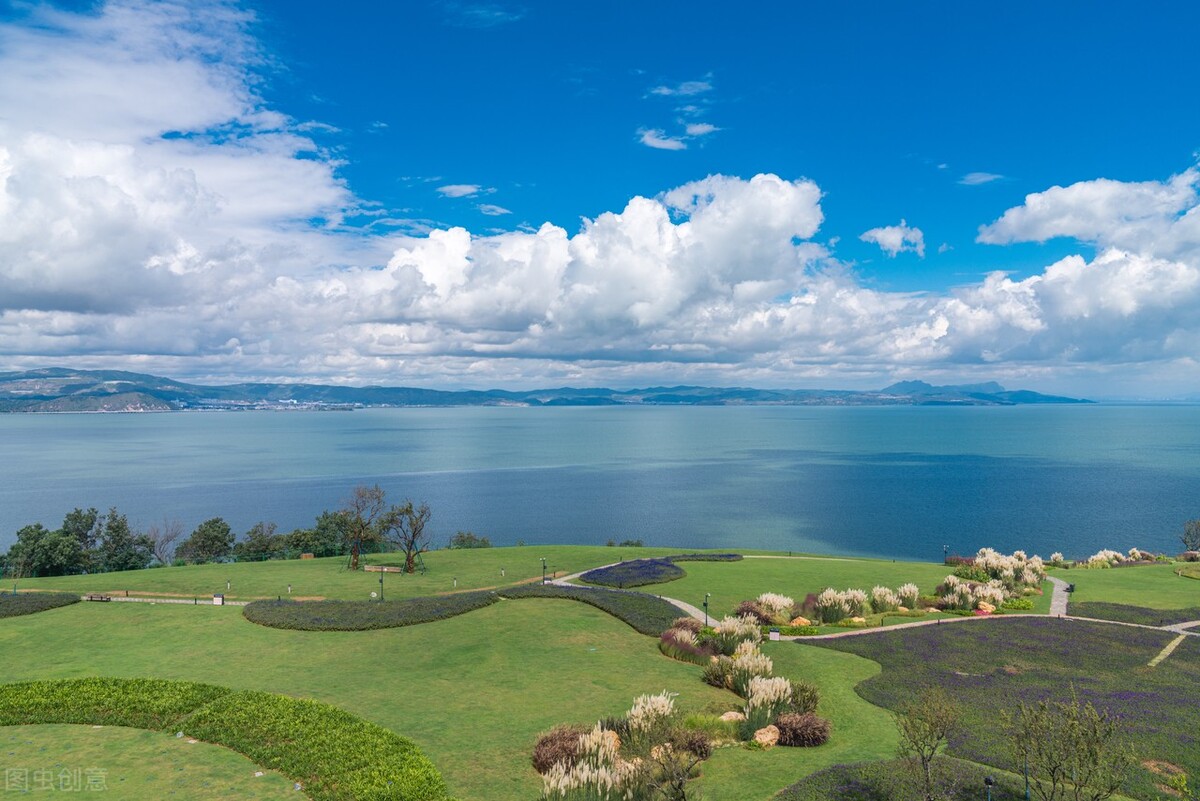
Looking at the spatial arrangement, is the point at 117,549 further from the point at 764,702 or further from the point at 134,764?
the point at 764,702

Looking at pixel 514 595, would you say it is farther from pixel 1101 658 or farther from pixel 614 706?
pixel 1101 658

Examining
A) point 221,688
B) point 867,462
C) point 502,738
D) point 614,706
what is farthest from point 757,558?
point 867,462

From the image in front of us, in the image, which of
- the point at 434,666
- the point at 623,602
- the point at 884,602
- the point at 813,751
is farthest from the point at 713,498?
the point at 813,751

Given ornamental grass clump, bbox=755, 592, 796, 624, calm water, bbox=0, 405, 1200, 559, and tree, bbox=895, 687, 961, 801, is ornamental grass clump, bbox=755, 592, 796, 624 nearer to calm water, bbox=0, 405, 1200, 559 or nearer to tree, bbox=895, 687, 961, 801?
tree, bbox=895, 687, 961, 801

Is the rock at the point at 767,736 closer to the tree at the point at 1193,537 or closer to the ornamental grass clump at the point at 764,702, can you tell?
the ornamental grass clump at the point at 764,702

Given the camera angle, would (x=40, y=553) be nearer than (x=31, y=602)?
No

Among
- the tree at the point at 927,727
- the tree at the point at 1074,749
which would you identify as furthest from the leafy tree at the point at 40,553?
the tree at the point at 1074,749
